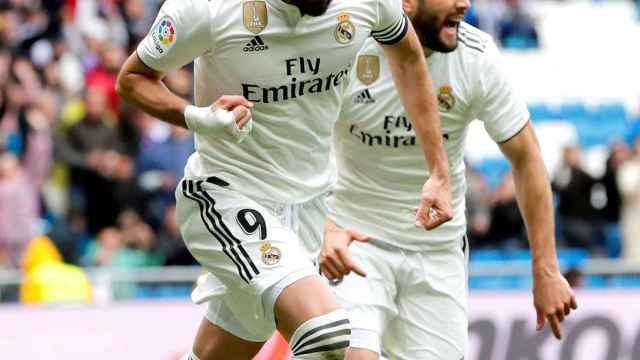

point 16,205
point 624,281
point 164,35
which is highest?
point 164,35

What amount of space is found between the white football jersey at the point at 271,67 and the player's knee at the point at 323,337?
0.73 m

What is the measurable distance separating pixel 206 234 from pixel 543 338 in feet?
17.9

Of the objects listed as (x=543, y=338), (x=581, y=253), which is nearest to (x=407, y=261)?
(x=543, y=338)

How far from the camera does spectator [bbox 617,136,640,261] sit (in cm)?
1565

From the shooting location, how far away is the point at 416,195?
8.18 meters

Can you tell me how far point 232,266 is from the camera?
22.5ft

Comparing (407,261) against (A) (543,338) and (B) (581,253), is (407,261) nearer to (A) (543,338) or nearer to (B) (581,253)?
(A) (543,338)

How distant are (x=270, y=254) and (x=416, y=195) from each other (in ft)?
5.30

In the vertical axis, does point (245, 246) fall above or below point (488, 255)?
above

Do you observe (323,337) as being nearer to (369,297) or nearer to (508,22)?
(369,297)

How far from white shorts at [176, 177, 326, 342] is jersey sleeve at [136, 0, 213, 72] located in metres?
0.60

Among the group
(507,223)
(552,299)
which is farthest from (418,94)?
(507,223)

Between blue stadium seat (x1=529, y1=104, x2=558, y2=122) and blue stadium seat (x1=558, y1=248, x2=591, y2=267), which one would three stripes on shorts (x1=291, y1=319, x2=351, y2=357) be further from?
blue stadium seat (x1=529, y1=104, x2=558, y2=122)

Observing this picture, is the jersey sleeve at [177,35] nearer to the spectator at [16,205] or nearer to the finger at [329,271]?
the finger at [329,271]
